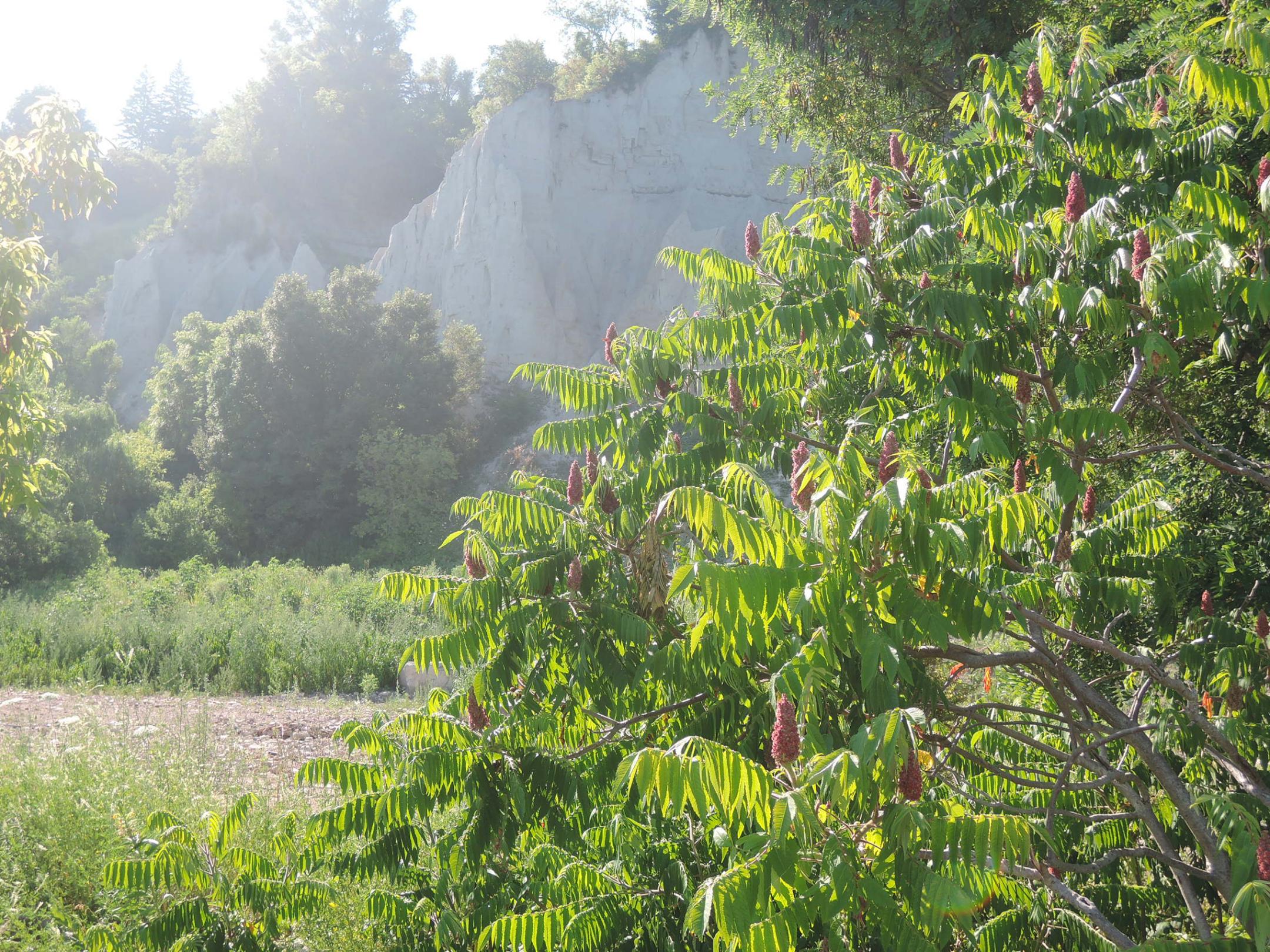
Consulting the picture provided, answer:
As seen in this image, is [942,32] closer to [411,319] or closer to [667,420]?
[667,420]

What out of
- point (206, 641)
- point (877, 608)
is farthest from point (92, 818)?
point (206, 641)

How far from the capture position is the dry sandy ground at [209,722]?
8023 mm

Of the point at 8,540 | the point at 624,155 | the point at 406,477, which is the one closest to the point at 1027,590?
the point at 8,540

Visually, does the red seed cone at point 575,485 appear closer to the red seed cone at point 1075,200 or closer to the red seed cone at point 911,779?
the red seed cone at point 911,779

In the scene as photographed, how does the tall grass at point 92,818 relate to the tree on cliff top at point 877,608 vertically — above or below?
below

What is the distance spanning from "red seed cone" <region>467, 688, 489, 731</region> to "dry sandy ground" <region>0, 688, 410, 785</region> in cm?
478

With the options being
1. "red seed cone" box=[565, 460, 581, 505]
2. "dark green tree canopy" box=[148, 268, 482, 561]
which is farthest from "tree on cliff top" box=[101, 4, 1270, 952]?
"dark green tree canopy" box=[148, 268, 482, 561]

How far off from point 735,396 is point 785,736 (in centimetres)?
195

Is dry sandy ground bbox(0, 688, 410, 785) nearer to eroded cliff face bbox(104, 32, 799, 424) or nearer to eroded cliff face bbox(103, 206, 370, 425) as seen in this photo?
eroded cliff face bbox(104, 32, 799, 424)

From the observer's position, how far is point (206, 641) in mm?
13523

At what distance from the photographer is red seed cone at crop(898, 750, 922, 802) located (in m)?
2.18

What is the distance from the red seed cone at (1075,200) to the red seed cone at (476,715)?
2.86 metres

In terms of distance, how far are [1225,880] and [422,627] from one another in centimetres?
1349

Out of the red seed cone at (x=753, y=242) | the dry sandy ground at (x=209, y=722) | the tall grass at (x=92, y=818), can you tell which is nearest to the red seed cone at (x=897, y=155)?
the red seed cone at (x=753, y=242)
